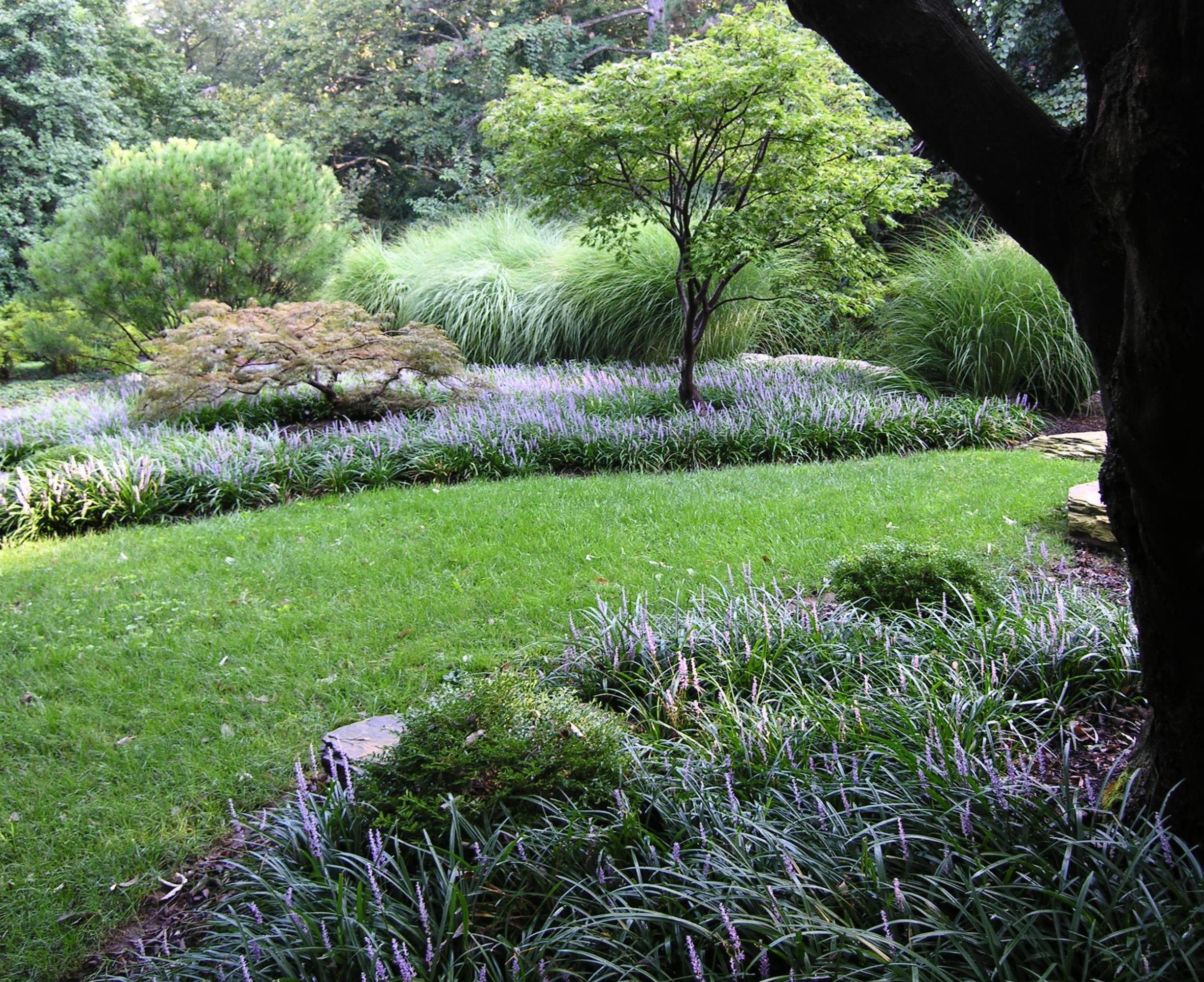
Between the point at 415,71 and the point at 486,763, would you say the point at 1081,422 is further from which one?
the point at 415,71

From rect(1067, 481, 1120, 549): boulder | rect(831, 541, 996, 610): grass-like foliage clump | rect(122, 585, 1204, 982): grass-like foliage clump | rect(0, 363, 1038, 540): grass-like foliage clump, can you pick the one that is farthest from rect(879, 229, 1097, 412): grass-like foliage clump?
rect(122, 585, 1204, 982): grass-like foliage clump

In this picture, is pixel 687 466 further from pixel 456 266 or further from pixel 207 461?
Result: pixel 456 266

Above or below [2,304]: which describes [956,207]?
above

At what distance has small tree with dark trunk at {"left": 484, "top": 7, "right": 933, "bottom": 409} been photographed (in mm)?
6391

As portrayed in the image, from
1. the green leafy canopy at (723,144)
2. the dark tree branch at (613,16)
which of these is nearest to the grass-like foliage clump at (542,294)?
the green leafy canopy at (723,144)

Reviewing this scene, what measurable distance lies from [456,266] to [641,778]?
438 inches

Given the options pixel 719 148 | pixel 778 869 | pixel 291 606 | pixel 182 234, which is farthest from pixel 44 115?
pixel 778 869

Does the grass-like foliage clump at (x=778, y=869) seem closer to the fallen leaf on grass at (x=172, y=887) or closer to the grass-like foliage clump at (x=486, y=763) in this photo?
the grass-like foliage clump at (x=486, y=763)

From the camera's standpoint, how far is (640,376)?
9.12m

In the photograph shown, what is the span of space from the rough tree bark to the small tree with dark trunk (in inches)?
191

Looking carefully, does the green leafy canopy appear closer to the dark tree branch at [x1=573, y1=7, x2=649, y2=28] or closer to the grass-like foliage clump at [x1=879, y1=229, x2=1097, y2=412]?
the grass-like foliage clump at [x1=879, y1=229, x2=1097, y2=412]

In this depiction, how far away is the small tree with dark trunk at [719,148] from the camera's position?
6.39m

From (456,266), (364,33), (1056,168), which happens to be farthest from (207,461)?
(364,33)

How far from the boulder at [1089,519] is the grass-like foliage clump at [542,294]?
5360 mm
